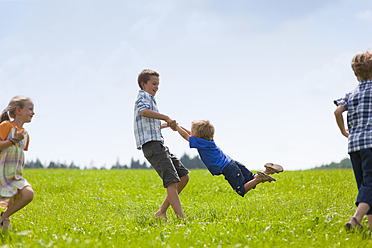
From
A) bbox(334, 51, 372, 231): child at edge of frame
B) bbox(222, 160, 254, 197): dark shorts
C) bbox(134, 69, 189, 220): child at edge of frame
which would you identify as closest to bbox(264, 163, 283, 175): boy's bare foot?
bbox(222, 160, 254, 197): dark shorts

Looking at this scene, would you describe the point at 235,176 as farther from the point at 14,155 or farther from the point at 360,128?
the point at 14,155

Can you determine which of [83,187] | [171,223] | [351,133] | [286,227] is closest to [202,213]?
[171,223]

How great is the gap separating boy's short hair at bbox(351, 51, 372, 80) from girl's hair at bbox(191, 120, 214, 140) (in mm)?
2620

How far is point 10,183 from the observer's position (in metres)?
6.45

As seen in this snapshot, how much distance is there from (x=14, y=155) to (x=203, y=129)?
3.20 m

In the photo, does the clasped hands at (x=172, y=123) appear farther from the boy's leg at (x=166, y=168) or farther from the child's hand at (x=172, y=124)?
the boy's leg at (x=166, y=168)

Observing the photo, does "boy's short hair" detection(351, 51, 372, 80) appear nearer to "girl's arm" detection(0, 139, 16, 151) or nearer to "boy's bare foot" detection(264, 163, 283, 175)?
"boy's bare foot" detection(264, 163, 283, 175)

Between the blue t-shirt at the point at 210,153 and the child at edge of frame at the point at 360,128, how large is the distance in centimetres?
220

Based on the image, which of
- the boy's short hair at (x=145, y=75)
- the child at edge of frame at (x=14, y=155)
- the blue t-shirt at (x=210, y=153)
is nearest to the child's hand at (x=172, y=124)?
the blue t-shirt at (x=210, y=153)

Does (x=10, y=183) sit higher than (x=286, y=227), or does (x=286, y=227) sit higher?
(x=10, y=183)

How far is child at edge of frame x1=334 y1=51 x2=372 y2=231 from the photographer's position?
19.2ft

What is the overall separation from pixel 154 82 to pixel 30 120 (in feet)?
7.34

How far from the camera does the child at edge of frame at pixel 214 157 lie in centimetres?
744

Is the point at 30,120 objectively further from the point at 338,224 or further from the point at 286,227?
the point at 338,224
